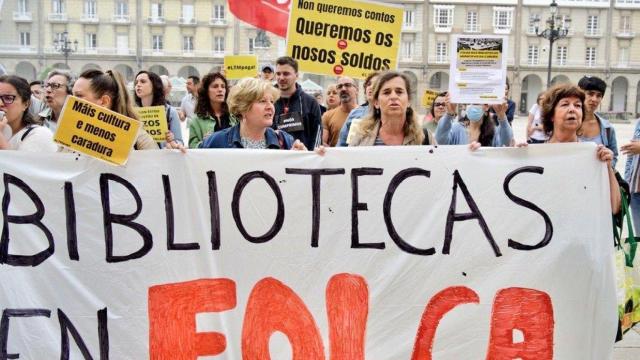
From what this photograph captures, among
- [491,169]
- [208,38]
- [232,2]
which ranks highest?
[208,38]

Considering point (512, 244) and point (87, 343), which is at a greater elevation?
point (512, 244)

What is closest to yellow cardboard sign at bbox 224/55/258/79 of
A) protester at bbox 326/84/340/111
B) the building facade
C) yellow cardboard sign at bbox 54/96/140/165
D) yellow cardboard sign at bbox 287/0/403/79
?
protester at bbox 326/84/340/111

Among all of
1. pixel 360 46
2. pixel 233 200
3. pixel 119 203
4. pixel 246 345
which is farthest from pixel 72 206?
pixel 360 46

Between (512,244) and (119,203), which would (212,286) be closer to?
(119,203)

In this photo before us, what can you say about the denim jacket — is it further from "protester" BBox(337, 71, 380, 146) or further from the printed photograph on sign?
the printed photograph on sign

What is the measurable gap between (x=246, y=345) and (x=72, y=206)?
0.96 meters

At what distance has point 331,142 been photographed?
6082mm

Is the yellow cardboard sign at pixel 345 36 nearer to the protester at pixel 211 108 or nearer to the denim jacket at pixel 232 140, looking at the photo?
the protester at pixel 211 108

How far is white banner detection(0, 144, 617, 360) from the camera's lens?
3.24 metres

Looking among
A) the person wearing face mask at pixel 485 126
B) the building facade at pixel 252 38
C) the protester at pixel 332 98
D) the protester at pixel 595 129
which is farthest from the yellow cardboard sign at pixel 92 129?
the building facade at pixel 252 38

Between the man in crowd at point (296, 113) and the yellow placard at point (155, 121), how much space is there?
787 millimetres

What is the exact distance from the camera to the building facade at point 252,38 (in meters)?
62.0

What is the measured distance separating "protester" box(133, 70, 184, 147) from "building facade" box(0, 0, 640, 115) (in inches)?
2196

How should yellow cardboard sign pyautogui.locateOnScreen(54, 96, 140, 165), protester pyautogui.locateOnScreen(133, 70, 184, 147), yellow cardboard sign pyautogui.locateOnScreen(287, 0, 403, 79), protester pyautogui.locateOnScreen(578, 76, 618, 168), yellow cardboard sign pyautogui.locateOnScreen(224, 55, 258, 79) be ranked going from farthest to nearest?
1. yellow cardboard sign pyautogui.locateOnScreen(224, 55, 258, 79)
2. protester pyautogui.locateOnScreen(133, 70, 184, 147)
3. yellow cardboard sign pyautogui.locateOnScreen(287, 0, 403, 79)
4. protester pyautogui.locateOnScreen(578, 76, 618, 168)
5. yellow cardboard sign pyautogui.locateOnScreen(54, 96, 140, 165)
